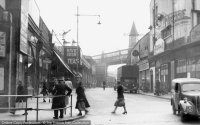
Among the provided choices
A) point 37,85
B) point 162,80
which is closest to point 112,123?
point 37,85

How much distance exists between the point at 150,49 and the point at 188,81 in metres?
39.6

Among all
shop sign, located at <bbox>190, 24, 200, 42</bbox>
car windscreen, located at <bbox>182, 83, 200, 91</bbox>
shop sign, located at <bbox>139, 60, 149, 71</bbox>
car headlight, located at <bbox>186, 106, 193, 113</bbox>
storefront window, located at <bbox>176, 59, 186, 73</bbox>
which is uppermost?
shop sign, located at <bbox>190, 24, 200, 42</bbox>

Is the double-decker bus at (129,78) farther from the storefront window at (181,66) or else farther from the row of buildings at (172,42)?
the storefront window at (181,66)

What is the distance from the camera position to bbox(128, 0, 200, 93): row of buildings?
1423 inches

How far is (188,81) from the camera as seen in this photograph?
16.5 m

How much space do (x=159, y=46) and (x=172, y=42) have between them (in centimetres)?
530

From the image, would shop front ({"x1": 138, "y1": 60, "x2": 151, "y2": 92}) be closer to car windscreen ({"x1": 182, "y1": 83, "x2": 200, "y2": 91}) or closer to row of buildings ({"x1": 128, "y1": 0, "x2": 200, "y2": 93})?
row of buildings ({"x1": 128, "y1": 0, "x2": 200, "y2": 93})

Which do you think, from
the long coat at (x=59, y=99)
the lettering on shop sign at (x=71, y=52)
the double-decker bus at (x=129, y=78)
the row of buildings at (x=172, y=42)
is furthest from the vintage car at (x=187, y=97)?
the lettering on shop sign at (x=71, y=52)

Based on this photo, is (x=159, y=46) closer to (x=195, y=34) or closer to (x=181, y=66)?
(x=181, y=66)

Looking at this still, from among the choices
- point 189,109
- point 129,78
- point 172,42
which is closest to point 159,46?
point 172,42

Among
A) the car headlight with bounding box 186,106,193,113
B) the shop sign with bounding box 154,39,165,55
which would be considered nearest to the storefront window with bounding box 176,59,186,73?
the shop sign with bounding box 154,39,165,55

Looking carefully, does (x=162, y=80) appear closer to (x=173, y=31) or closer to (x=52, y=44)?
(x=173, y=31)

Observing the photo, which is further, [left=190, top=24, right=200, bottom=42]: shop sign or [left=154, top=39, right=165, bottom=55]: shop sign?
[left=154, top=39, right=165, bottom=55]: shop sign

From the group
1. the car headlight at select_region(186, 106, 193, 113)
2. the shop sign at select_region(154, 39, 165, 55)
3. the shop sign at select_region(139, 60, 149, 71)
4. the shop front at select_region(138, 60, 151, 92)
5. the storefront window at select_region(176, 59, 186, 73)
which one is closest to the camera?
the car headlight at select_region(186, 106, 193, 113)
